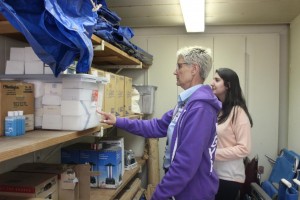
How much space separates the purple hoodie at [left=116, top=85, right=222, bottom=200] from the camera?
156cm

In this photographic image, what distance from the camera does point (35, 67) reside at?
145cm

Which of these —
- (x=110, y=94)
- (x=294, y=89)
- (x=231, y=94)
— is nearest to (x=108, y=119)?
(x=110, y=94)

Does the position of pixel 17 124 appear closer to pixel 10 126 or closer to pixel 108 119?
pixel 10 126

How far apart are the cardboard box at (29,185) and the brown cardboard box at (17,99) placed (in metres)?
0.26

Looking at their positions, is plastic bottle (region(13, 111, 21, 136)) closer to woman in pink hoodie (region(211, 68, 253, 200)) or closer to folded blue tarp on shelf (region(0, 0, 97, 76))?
folded blue tarp on shelf (region(0, 0, 97, 76))

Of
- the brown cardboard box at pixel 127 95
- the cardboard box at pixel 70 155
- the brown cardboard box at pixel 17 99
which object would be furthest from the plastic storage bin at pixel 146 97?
the brown cardboard box at pixel 17 99

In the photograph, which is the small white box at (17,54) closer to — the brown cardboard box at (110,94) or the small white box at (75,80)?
the small white box at (75,80)

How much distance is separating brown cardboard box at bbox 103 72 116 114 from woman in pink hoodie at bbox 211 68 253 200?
0.87 metres

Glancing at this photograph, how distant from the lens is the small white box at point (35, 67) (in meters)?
1.44

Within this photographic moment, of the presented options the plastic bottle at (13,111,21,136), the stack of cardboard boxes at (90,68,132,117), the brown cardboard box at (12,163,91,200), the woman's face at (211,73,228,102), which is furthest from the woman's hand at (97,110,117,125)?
the woman's face at (211,73,228,102)

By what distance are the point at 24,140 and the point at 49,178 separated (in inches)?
17.0

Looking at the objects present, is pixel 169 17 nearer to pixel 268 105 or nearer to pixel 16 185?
pixel 268 105

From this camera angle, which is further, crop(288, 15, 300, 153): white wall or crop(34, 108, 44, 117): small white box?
crop(288, 15, 300, 153): white wall

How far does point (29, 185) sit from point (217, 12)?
7.96 ft
